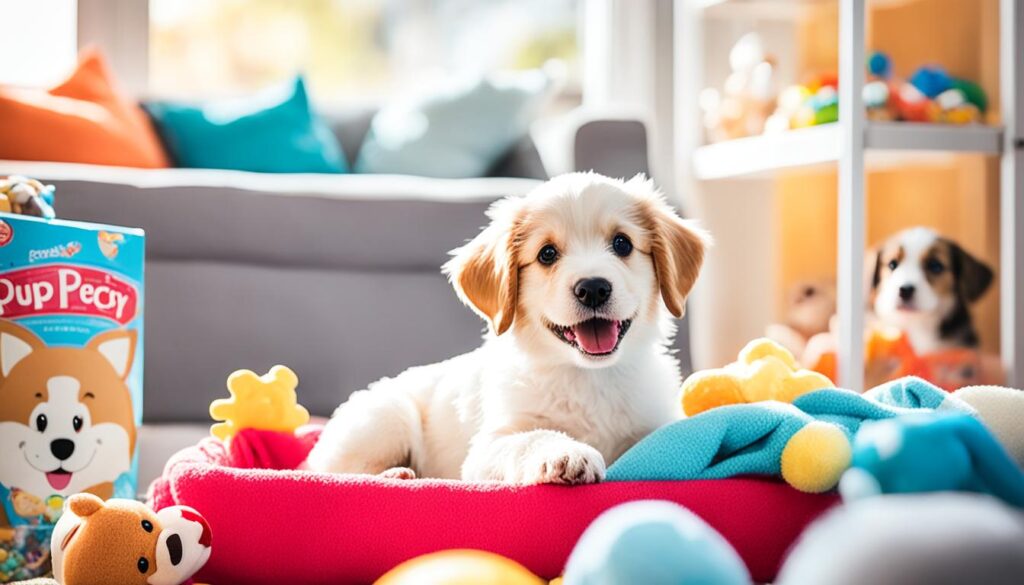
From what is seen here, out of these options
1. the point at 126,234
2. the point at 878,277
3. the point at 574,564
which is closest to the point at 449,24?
the point at 878,277

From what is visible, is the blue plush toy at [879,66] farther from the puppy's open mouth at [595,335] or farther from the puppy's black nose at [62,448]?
the puppy's black nose at [62,448]

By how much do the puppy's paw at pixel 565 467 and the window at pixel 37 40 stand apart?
307 centimetres

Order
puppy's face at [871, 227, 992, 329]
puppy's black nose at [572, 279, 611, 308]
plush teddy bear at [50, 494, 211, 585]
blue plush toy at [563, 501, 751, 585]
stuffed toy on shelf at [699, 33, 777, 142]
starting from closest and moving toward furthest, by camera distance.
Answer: blue plush toy at [563, 501, 751, 585] → plush teddy bear at [50, 494, 211, 585] → puppy's black nose at [572, 279, 611, 308] → puppy's face at [871, 227, 992, 329] → stuffed toy on shelf at [699, 33, 777, 142]

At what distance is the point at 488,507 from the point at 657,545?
497 millimetres

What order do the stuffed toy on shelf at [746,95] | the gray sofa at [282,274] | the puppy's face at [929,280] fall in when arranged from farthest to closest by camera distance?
the stuffed toy on shelf at [746,95]
the puppy's face at [929,280]
the gray sofa at [282,274]

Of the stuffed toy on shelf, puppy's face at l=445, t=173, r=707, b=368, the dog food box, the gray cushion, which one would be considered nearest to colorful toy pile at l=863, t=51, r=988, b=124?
the stuffed toy on shelf

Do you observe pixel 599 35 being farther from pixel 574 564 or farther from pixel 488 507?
pixel 574 564

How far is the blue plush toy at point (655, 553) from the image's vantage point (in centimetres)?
83

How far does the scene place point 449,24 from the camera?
A: 14.0ft

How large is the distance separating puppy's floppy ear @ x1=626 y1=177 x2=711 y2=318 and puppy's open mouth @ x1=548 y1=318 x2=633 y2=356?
0.12 m

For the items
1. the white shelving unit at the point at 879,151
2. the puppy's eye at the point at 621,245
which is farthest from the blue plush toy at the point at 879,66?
the puppy's eye at the point at 621,245

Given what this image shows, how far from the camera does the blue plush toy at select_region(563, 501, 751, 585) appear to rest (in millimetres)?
827

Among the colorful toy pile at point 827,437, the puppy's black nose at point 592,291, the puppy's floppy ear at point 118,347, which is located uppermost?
the puppy's black nose at point 592,291

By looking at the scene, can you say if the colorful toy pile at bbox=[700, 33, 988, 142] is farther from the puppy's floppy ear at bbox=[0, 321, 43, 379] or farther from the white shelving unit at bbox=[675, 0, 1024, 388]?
the puppy's floppy ear at bbox=[0, 321, 43, 379]
